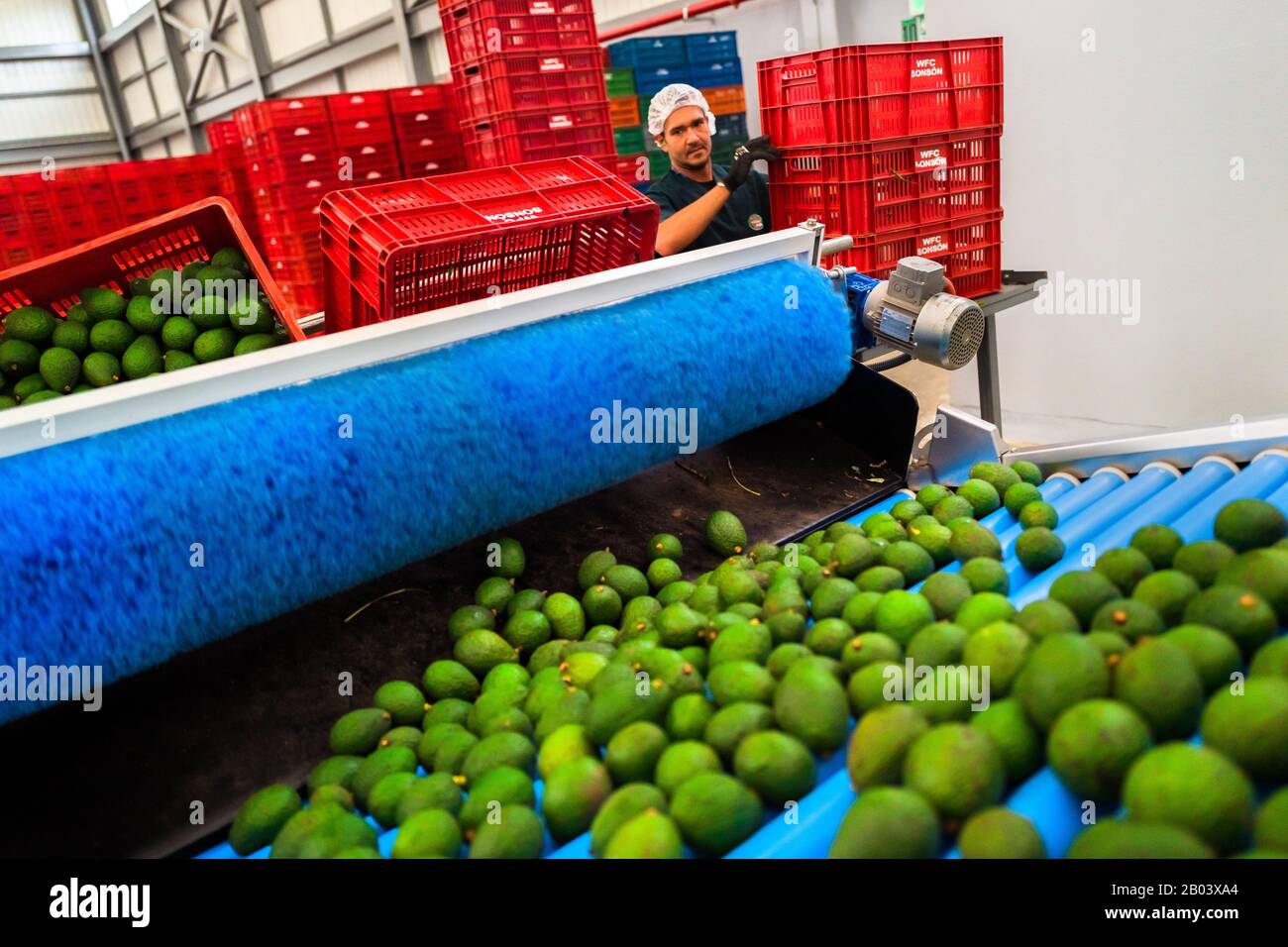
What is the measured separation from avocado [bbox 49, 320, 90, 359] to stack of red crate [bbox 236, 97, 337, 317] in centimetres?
392

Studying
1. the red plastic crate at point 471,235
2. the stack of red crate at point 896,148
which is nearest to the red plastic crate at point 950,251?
the stack of red crate at point 896,148

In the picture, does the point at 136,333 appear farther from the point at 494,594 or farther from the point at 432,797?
the point at 432,797

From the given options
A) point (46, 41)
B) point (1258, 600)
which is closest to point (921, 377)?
point (1258, 600)

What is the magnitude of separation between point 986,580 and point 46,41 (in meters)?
22.1

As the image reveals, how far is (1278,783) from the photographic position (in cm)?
93

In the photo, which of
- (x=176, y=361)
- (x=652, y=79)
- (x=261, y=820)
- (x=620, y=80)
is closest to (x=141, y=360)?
(x=176, y=361)

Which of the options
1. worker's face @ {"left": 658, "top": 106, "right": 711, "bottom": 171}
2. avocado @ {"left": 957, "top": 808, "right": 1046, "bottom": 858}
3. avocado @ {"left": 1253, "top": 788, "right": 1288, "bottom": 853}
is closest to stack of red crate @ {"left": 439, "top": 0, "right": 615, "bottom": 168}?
worker's face @ {"left": 658, "top": 106, "right": 711, "bottom": 171}

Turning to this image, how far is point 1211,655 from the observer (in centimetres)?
104

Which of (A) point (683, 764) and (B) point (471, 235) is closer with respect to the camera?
(A) point (683, 764)

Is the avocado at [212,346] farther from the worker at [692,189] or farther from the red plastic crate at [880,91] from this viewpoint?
the red plastic crate at [880,91]

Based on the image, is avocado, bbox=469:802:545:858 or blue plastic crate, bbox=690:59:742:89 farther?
blue plastic crate, bbox=690:59:742:89

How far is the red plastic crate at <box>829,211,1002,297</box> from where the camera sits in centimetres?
357

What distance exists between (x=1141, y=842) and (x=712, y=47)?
7.93 metres

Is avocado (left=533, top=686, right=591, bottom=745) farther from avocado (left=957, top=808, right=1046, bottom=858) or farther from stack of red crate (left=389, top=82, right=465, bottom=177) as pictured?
stack of red crate (left=389, top=82, right=465, bottom=177)
